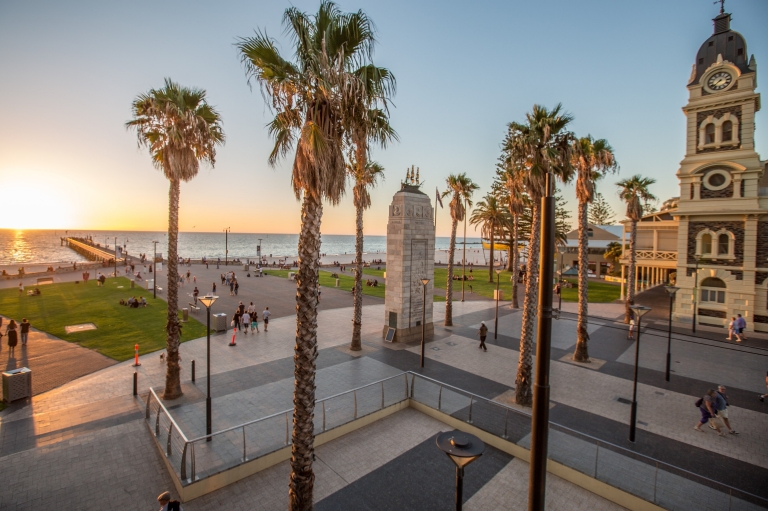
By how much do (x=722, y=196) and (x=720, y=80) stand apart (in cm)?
789

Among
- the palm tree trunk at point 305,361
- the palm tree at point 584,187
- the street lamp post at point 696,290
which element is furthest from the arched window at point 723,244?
the palm tree trunk at point 305,361

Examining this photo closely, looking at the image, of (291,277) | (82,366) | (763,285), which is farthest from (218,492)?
(291,277)

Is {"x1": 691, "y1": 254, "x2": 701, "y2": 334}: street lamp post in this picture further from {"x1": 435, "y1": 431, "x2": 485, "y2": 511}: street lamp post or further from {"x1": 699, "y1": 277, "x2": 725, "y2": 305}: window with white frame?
{"x1": 435, "y1": 431, "x2": 485, "y2": 511}: street lamp post

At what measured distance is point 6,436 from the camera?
410 inches

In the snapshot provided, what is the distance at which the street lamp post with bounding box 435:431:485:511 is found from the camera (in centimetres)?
524

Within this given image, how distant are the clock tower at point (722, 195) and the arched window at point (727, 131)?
5cm

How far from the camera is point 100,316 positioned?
24500 mm

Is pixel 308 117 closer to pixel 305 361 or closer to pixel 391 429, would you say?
pixel 305 361

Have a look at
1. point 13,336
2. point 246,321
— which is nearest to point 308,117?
point 246,321

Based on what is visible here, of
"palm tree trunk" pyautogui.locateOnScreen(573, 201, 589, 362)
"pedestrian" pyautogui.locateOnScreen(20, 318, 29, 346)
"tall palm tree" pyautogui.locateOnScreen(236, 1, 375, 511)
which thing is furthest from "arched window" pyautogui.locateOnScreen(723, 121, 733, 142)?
"pedestrian" pyautogui.locateOnScreen(20, 318, 29, 346)

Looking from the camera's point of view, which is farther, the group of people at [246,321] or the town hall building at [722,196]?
the town hall building at [722,196]

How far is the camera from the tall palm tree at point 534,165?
1280cm

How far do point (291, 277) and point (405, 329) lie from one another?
94.2ft

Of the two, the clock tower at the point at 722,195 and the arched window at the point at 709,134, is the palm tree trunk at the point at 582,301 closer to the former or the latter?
the clock tower at the point at 722,195
